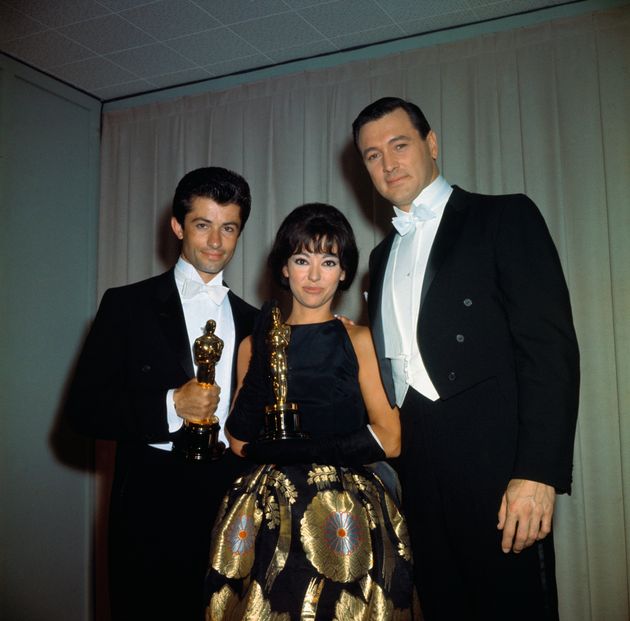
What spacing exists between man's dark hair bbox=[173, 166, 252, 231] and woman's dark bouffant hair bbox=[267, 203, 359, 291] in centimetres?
34

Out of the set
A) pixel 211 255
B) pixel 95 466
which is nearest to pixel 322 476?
pixel 211 255

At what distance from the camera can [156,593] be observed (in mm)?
2258

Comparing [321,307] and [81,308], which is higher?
[81,308]

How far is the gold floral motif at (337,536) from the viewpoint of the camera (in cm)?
178

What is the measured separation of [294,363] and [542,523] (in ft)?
3.02

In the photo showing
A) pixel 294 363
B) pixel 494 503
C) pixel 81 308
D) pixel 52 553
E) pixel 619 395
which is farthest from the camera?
pixel 81 308

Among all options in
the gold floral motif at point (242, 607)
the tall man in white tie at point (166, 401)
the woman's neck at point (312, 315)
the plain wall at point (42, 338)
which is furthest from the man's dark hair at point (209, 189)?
the plain wall at point (42, 338)

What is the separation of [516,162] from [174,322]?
91.0 inches

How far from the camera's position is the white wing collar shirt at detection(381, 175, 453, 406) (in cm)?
199

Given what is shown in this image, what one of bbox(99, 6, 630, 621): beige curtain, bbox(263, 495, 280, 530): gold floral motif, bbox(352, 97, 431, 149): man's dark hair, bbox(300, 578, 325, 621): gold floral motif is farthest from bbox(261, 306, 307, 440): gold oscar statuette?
bbox(99, 6, 630, 621): beige curtain

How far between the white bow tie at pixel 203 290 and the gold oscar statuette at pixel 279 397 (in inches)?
19.0

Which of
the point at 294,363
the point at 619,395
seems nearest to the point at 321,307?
the point at 294,363

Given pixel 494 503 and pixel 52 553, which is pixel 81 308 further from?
pixel 494 503

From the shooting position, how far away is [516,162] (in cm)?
371
